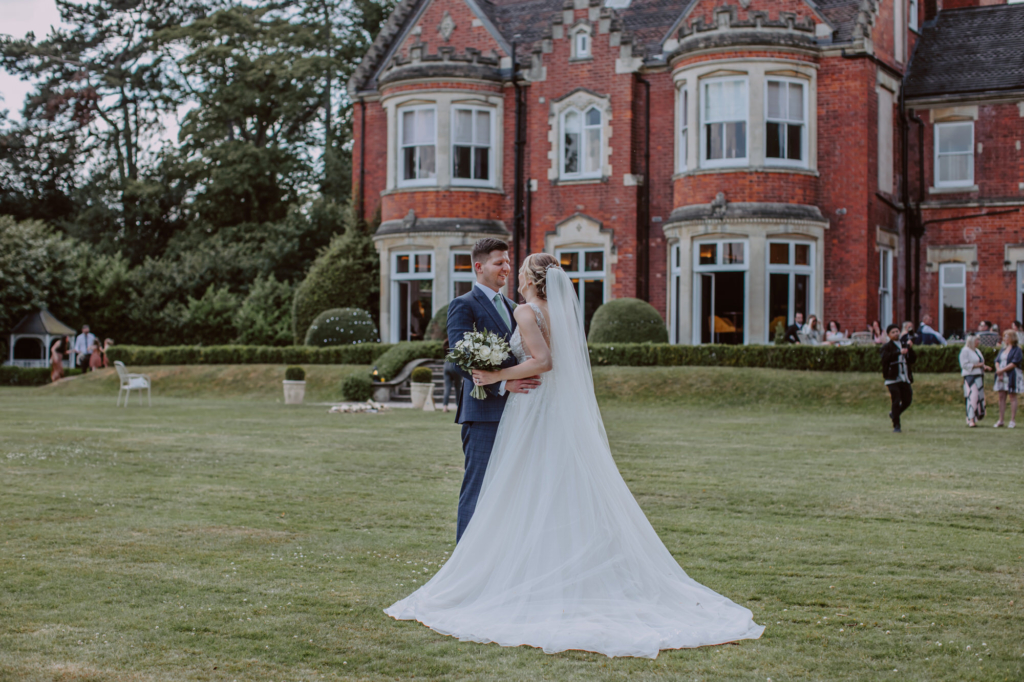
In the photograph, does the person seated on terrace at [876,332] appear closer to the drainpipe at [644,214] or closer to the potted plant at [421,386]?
the drainpipe at [644,214]

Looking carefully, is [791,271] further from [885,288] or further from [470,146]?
[470,146]

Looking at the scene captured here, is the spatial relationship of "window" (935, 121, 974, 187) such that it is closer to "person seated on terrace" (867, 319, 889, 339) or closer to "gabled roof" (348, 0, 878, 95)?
"gabled roof" (348, 0, 878, 95)

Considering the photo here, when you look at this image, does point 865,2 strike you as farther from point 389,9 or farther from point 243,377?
point 389,9

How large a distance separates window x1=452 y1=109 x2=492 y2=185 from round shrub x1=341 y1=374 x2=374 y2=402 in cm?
726

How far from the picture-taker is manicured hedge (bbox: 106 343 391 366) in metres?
27.7

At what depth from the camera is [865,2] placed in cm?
2641

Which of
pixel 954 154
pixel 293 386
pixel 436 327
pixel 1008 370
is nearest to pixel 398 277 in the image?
pixel 436 327

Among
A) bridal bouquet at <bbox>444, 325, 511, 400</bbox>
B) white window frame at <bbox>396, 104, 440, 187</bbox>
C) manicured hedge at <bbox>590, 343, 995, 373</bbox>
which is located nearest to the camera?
bridal bouquet at <bbox>444, 325, 511, 400</bbox>

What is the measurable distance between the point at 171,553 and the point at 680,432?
1042 centimetres

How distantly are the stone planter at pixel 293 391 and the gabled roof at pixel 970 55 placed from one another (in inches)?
667

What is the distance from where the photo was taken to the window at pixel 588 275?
28828mm

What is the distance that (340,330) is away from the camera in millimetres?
29062

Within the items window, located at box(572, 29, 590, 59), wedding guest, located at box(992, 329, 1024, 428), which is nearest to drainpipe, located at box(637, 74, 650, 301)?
window, located at box(572, 29, 590, 59)

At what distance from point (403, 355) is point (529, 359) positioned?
64.0ft
